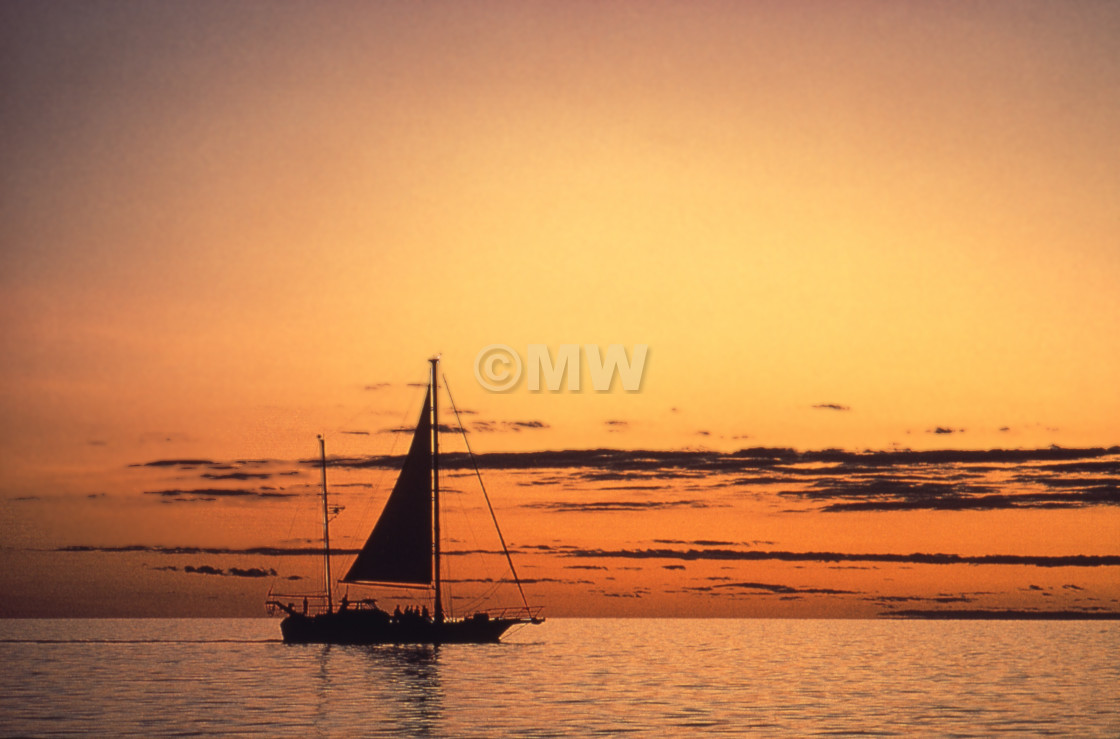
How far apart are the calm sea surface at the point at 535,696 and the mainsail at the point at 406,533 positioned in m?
7.74

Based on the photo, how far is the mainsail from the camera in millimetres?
92812

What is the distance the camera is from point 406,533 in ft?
304

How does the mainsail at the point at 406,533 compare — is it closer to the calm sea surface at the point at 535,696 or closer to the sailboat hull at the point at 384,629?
the sailboat hull at the point at 384,629

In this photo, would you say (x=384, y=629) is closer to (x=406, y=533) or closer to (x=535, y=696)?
(x=406, y=533)

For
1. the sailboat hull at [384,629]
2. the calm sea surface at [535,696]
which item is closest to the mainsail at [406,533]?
the sailboat hull at [384,629]

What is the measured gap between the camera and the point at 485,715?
2450 inches

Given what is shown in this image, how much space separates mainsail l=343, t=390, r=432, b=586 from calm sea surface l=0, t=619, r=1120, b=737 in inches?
305

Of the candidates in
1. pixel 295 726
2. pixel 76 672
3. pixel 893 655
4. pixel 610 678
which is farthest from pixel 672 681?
pixel 893 655

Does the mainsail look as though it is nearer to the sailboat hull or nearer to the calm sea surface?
the sailboat hull

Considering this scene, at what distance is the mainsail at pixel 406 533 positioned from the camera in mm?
92812

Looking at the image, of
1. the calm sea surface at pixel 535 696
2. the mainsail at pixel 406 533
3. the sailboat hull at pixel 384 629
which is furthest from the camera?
the sailboat hull at pixel 384 629

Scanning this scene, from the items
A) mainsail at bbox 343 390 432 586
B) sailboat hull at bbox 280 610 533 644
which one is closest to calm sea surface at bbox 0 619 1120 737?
sailboat hull at bbox 280 610 533 644

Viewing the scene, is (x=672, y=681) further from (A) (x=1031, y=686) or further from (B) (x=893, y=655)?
(B) (x=893, y=655)

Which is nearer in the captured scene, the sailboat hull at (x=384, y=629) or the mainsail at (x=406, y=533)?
the mainsail at (x=406, y=533)
